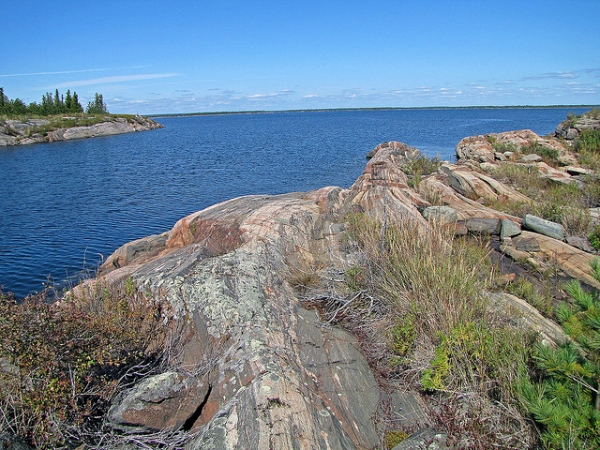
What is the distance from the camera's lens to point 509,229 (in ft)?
38.3

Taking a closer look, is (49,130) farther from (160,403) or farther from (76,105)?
(160,403)

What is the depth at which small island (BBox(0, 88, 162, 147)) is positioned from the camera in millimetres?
69838

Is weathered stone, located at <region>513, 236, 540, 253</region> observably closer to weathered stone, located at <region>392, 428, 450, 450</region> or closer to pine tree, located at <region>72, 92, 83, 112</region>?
weathered stone, located at <region>392, 428, 450, 450</region>

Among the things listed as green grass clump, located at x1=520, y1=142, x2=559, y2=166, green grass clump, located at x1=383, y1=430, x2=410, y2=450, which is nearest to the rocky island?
green grass clump, located at x1=383, y1=430, x2=410, y2=450

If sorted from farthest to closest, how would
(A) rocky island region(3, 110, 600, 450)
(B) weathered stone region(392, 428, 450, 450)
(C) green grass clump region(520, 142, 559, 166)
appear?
(C) green grass clump region(520, 142, 559, 166), (A) rocky island region(3, 110, 600, 450), (B) weathered stone region(392, 428, 450, 450)

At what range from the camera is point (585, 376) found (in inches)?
167

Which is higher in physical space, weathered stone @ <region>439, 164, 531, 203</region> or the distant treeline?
the distant treeline

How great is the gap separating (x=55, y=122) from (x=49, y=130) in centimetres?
524

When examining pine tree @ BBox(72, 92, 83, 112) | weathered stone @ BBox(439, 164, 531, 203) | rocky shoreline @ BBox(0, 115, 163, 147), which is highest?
pine tree @ BBox(72, 92, 83, 112)

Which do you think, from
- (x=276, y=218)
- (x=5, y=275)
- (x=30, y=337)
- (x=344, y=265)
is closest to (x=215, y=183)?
(x=5, y=275)

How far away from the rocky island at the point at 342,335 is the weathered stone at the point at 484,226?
3.78 feet

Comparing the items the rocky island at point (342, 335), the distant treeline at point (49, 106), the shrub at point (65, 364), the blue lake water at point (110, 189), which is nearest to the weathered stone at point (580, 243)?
the rocky island at point (342, 335)

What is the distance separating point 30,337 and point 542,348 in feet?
Result: 19.5

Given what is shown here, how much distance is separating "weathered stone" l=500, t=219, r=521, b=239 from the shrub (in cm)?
947
